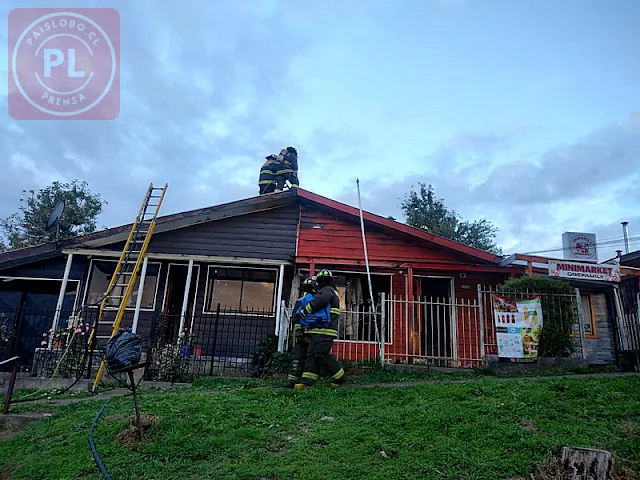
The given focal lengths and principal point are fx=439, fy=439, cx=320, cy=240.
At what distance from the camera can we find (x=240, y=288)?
1216cm

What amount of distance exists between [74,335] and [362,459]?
669cm

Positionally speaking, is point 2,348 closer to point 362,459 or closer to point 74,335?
point 74,335

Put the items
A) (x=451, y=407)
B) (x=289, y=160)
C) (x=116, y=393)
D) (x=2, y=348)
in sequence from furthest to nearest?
1. (x=289, y=160)
2. (x=2, y=348)
3. (x=116, y=393)
4. (x=451, y=407)

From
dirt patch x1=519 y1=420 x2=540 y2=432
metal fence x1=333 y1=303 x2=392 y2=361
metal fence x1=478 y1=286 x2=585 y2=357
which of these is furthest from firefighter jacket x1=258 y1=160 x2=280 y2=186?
dirt patch x1=519 y1=420 x2=540 y2=432

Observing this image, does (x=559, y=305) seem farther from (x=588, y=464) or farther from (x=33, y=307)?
(x=33, y=307)

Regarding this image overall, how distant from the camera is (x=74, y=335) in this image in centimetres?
834

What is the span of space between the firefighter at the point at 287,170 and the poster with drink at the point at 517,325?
7.38 m

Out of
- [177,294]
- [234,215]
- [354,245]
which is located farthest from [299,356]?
[177,294]

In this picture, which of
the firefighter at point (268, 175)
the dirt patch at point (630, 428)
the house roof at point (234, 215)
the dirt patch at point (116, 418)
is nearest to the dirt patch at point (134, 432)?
the dirt patch at point (116, 418)

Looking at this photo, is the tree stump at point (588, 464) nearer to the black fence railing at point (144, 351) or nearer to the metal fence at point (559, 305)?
the metal fence at point (559, 305)

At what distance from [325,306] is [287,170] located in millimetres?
7458

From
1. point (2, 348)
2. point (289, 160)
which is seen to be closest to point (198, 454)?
point (2, 348)

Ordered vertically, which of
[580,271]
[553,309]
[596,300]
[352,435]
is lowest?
[352,435]

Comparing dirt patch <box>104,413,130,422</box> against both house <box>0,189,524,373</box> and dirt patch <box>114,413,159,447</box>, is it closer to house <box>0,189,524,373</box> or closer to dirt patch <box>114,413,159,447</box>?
dirt patch <box>114,413,159,447</box>
